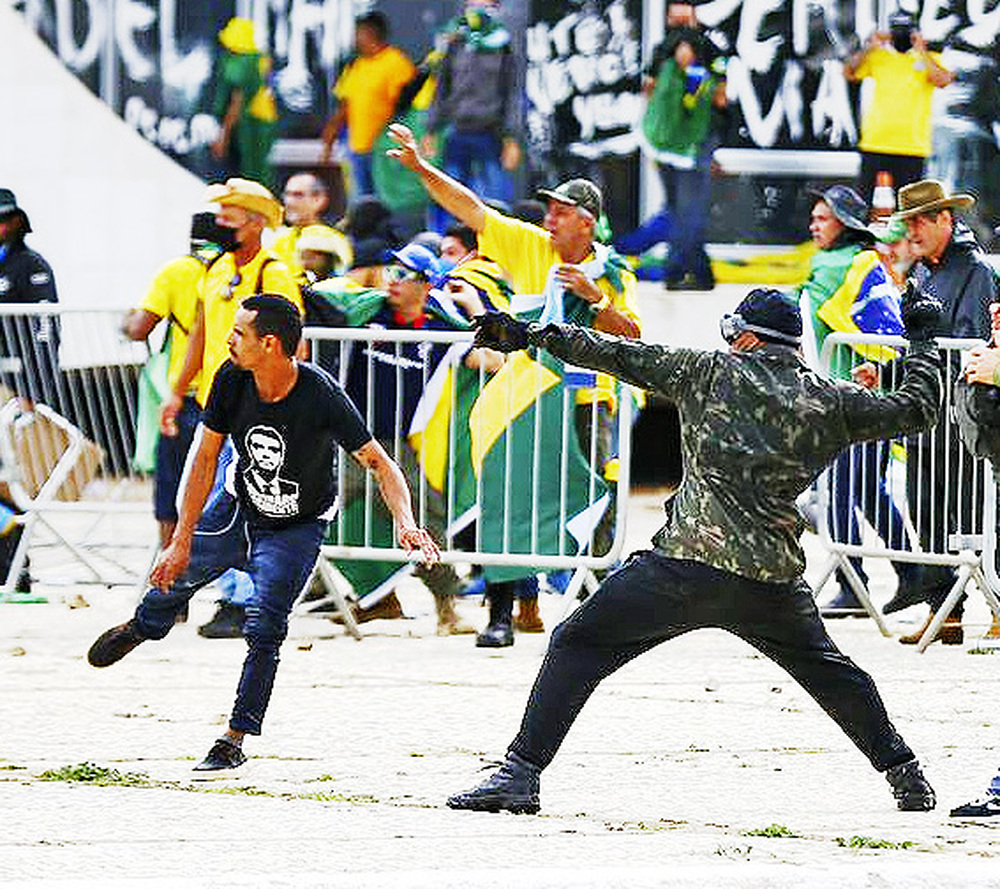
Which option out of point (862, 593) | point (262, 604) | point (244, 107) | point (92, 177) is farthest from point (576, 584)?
point (92, 177)

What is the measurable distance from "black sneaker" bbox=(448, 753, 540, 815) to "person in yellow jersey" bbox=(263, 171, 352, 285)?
4.54 meters

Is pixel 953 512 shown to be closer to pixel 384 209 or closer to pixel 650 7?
pixel 384 209

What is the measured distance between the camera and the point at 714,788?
9.16 m

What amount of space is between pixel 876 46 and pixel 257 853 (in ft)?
35.8

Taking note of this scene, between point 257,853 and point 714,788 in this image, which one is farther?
point 714,788

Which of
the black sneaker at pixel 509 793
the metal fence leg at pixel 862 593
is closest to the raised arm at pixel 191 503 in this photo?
the black sneaker at pixel 509 793

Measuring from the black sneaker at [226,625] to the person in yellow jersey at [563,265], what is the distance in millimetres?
1044

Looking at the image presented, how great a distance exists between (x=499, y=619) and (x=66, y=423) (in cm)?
244

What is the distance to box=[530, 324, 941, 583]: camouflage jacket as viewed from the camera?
862 cm

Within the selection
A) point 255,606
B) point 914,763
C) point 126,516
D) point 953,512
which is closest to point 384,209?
point 126,516

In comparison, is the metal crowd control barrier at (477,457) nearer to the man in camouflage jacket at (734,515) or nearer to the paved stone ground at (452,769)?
the paved stone ground at (452,769)

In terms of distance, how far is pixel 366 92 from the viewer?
1794cm

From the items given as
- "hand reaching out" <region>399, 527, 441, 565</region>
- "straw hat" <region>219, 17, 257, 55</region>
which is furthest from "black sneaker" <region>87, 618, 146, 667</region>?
"straw hat" <region>219, 17, 257, 55</region>

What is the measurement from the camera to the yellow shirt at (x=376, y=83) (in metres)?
17.9
